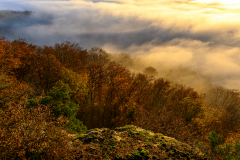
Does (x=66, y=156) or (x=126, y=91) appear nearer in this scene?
(x=66, y=156)

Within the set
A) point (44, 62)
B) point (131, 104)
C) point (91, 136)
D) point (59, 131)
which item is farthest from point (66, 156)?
point (44, 62)

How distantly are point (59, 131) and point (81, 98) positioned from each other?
2357cm

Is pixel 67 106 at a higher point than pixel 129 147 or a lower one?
higher

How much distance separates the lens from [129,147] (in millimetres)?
13500

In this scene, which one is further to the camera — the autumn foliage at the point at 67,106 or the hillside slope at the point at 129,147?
the hillside slope at the point at 129,147

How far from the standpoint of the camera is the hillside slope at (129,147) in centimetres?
1195

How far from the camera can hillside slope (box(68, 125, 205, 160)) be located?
11.9 meters

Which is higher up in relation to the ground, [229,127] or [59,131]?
[59,131]

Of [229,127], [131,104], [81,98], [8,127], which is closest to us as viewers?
[8,127]

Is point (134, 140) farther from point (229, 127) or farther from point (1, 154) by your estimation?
point (229, 127)

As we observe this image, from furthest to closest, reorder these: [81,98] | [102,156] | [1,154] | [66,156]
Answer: [81,98]
[102,156]
[66,156]
[1,154]

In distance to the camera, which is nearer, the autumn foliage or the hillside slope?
the autumn foliage

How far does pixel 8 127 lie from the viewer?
333 inches

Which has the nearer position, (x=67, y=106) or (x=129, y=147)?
(x=129, y=147)
